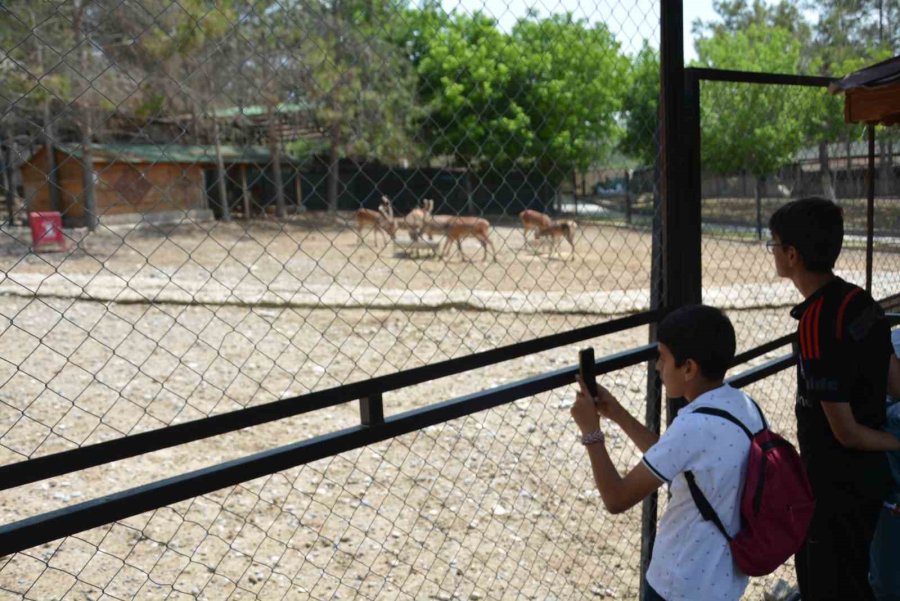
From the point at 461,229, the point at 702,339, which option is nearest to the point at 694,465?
the point at 702,339

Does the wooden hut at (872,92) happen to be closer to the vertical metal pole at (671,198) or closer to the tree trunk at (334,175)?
the vertical metal pole at (671,198)

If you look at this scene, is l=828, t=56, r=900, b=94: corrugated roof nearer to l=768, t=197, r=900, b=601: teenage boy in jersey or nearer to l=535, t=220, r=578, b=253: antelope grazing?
l=768, t=197, r=900, b=601: teenage boy in jersey

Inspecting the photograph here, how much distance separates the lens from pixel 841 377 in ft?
6.72

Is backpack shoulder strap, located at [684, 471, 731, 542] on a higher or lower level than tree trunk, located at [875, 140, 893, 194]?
lower

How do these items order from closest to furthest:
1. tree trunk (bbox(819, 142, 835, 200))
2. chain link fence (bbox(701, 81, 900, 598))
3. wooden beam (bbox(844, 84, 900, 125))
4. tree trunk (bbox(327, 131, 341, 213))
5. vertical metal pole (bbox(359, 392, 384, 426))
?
vertical metal pole (bbox(359, 392, 384, 426))
tree trunk (bbox(327, 131, 341, 213))
wooden beam (bbox(844, 84, 900, 125))
chain link fence (bbox(701, 81, 900, 598))
tree trunk (bbox(819, 142, 835, 200))

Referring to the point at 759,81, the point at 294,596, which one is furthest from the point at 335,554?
the point at 759,81

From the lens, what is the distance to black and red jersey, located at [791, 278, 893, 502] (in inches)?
81.4

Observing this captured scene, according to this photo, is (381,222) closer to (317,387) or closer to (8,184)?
(317,387)

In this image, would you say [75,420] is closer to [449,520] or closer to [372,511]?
[372,511]

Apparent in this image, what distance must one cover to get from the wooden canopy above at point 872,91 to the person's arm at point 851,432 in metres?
1.28

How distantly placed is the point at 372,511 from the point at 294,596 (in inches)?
35.6

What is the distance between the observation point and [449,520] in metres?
4.12

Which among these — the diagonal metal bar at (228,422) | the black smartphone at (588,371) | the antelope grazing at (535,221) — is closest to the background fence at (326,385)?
the diagonal metal bar at (228,422)

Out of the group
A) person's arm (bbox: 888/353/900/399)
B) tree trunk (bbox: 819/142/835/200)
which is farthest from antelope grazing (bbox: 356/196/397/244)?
tree trunk (bbox: 819/142/835/200)
